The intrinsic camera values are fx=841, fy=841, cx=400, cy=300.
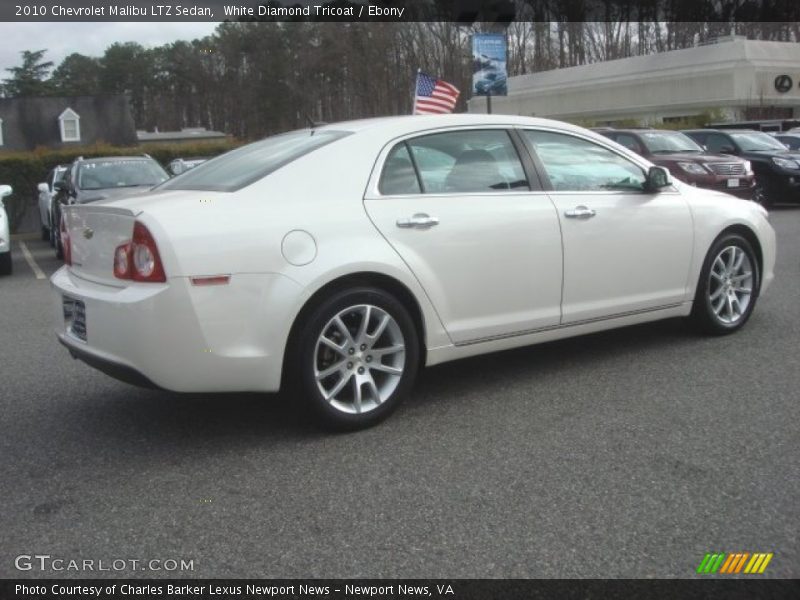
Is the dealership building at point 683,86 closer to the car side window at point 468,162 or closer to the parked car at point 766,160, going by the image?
the parked car at point 766,160

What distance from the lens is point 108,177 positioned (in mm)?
13445

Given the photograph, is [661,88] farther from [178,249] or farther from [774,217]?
[178,249]

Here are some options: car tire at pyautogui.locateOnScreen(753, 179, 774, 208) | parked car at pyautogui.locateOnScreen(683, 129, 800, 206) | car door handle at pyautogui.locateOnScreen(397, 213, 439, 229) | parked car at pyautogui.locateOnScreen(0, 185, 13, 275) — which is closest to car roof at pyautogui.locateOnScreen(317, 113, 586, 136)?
car door handle at pyautogui.locateOnScreen(397, 213, 439, 229)

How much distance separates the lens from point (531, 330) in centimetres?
479

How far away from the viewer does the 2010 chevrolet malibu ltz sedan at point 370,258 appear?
380 cm

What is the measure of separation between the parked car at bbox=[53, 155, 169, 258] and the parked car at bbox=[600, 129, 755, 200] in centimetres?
852

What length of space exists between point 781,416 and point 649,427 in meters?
0.70

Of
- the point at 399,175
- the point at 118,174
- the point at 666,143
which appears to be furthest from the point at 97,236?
the point at 666,143

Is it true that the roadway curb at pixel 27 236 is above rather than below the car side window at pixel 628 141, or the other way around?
below

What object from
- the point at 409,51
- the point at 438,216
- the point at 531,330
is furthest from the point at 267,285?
the point at 409,51

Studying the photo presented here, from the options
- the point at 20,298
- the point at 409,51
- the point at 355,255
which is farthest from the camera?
the point at 409,51

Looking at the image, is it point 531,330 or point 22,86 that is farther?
point 22,86

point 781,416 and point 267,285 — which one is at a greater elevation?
point 267,285
